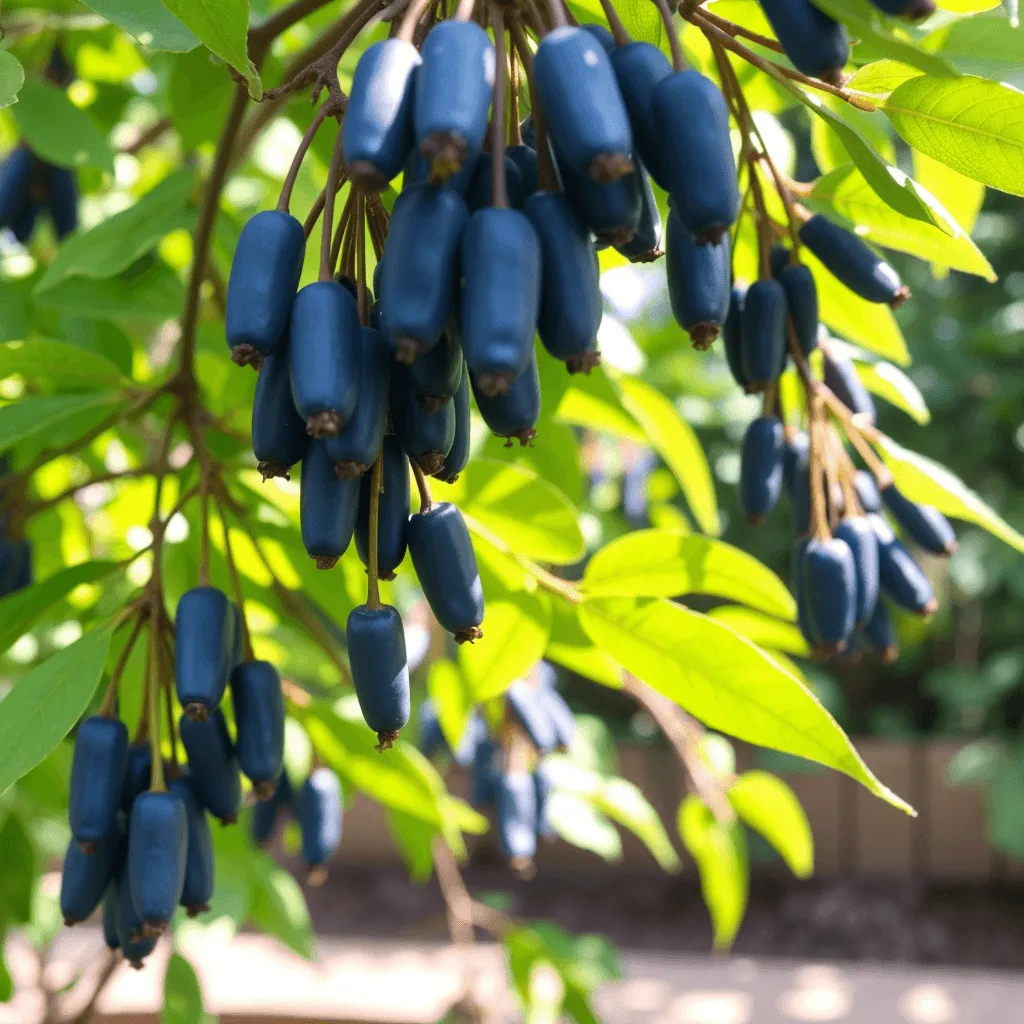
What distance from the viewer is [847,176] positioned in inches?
29.9

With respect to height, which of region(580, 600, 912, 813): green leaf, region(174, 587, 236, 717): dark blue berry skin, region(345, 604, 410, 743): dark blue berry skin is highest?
region(345, 604, 410, 743): dark blue berry skin

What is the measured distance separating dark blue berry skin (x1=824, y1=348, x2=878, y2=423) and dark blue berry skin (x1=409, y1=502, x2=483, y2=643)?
457mm

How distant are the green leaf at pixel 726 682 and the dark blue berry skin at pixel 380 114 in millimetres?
325

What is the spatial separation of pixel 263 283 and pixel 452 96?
0.38 feet

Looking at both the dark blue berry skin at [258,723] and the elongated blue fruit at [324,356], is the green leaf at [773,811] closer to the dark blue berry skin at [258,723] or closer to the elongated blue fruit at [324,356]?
the dark blue berry skin at [258,723]

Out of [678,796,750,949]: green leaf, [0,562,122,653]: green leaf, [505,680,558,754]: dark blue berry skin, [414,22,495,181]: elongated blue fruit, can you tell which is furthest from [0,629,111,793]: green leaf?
[678,796,750,949]: green leaf

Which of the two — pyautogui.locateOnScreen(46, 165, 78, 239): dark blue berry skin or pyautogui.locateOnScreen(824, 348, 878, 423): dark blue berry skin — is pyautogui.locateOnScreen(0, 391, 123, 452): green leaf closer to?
pyautogui.locateOnScreen(46, 165, 78, 239): dark blue berry skin

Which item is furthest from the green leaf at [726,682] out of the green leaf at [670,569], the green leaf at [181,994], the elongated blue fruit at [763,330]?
the green leaf at [181,994]

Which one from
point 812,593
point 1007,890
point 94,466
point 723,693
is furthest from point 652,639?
point 1007,890

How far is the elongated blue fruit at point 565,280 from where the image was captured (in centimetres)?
47

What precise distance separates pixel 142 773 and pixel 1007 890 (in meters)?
4.50

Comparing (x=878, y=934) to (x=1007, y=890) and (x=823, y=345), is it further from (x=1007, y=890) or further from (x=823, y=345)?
(x=823, y=345)

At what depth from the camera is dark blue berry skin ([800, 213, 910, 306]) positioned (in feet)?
2.40

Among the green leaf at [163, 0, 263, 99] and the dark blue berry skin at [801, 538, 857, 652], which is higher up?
the green leaf at [163, 0, 263, 99]
